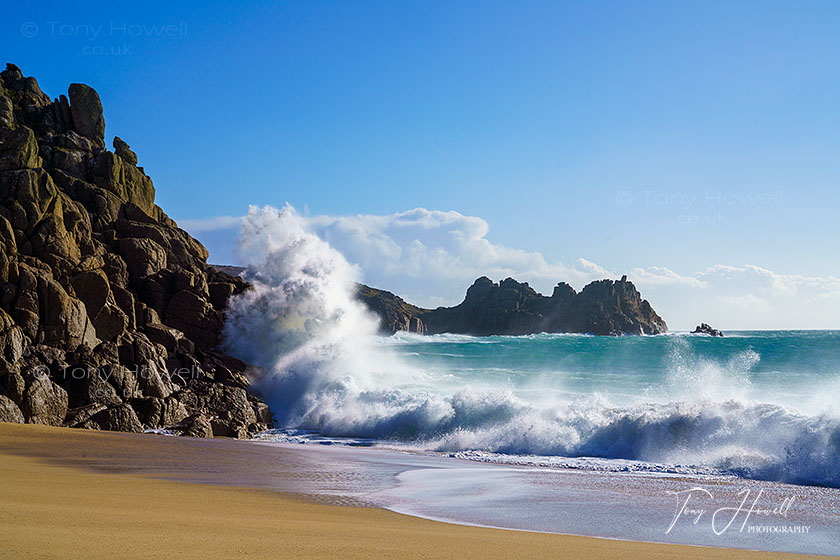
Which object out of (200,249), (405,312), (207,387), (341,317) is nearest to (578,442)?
(207,387)

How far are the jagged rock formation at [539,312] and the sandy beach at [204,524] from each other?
73.2 m

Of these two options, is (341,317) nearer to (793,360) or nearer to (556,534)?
(556,534)

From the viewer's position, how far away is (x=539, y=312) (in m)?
90.0

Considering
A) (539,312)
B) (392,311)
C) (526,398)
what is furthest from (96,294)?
(539,312)

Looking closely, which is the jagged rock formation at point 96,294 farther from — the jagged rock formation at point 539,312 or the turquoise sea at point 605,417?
the jagged rock formation at point 539,312

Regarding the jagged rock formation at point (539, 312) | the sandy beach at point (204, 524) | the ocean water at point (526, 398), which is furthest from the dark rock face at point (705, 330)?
Result: the sandy beach at point (204, 524)

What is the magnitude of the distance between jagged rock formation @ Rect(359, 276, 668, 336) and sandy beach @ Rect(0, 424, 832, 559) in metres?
73.2

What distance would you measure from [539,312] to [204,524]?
86.0 metres

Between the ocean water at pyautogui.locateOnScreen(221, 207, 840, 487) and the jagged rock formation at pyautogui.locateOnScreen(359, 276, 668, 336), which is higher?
the jagged rock formation at pyautogui.locateOnScreen(359, 276, 668, 336)

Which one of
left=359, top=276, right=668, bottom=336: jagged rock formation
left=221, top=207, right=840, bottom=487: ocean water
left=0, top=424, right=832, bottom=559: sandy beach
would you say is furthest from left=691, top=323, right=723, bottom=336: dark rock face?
left=0, top=424, right=832, bottom=559: sandy beach

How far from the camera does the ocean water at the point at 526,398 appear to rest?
1445 cm

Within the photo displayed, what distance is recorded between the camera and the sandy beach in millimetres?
4887

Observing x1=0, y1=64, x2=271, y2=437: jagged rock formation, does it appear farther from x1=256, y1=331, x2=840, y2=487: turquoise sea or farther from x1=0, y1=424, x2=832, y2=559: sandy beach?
x1=0, y1=424, x2=832, y2=559: sandy beach

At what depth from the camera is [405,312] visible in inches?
3371
